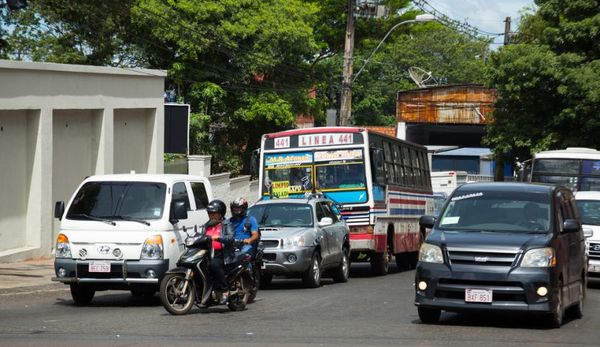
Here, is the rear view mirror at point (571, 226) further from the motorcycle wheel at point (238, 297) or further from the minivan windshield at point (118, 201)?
the minivan windshield at point (118, 201)

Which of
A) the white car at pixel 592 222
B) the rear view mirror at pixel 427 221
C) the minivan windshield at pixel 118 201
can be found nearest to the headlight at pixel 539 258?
the rear view mirror at pixel 427 221

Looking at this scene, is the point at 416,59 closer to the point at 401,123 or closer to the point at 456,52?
the point at 456,52

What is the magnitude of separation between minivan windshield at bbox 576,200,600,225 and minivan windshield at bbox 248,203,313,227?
6505 millimetres

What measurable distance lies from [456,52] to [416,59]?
571cm

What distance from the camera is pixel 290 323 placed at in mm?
14109

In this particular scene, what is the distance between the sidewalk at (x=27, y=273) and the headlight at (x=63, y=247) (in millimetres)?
2504

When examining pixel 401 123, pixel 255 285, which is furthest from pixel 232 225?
pixel 401 123

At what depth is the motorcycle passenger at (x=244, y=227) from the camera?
54.0ft

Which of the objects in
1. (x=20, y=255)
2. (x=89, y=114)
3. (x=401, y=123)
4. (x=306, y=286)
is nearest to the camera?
(x=306, y=286)

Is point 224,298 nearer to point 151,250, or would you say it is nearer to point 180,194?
point 151,250

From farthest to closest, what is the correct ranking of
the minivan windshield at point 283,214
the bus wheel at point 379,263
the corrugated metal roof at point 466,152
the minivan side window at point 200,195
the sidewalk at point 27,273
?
the corrugated metal roof at point 466,152, the bus wheel at point 379,263, the minivan windshield at point 283,214, the sidewalk at point 27,273, the minivan side window at point 200,195

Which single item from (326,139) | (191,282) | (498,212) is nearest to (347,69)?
(326,139)

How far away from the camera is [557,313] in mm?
13438

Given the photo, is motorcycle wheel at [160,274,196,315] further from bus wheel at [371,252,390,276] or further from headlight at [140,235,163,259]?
bus wheel at [371,252,390,276]
